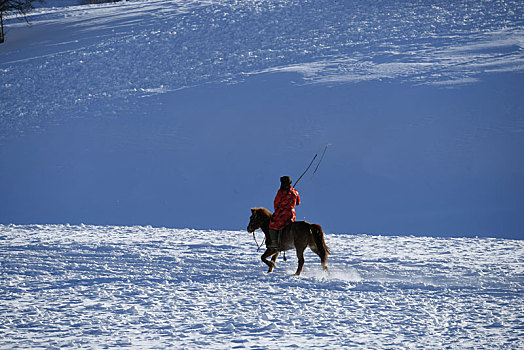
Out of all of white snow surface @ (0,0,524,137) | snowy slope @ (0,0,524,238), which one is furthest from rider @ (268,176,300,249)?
white snow surface @ (0,0,524,137)

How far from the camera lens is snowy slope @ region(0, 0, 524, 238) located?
15930mm

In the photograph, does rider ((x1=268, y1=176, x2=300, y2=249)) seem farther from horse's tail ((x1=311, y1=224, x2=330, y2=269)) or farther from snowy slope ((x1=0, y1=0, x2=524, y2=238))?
snowy slope ((x1=0, y1=0, x2=524, y2=238))

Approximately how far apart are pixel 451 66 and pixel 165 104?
39.0 ft

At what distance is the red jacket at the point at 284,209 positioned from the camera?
30.2 feet

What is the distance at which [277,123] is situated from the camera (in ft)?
64.8

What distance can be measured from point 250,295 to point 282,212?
170 cm

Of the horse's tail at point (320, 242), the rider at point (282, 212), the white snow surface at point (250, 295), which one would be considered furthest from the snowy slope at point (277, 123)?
the horse's tail at point (320, 242)

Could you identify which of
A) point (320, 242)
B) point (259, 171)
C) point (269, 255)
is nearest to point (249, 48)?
point (259, 171)

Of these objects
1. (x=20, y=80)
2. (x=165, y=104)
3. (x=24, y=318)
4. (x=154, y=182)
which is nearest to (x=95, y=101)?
(x=165, y=104)

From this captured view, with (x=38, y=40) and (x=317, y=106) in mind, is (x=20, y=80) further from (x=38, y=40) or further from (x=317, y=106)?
(x=317, y=106)

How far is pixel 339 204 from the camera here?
1599 centimetres

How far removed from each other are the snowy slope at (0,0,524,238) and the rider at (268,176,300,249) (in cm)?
561

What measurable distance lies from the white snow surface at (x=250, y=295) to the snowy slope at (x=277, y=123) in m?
3.63

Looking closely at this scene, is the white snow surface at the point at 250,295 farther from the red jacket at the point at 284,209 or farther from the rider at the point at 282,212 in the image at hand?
the red jacket at the point at 284,209
